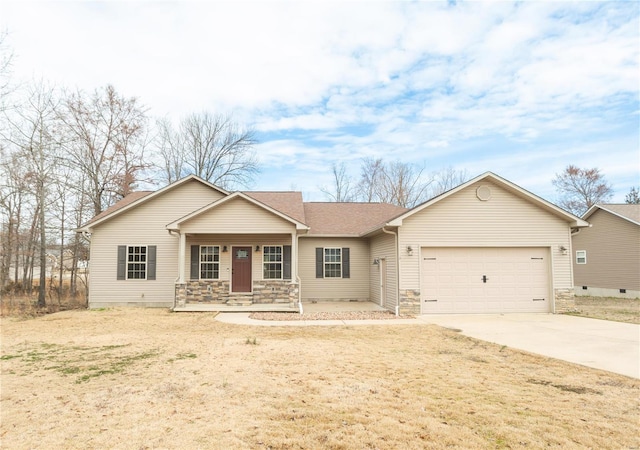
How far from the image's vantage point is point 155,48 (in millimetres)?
12859

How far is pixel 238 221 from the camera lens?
554 inches

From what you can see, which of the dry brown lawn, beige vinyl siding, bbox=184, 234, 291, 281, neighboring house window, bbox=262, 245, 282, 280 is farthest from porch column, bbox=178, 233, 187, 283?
the dry brown lawn

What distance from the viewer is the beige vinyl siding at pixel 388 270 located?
1345 cm

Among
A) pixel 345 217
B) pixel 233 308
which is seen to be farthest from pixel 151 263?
pixel 345 217

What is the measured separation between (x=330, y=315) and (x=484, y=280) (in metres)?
5.26

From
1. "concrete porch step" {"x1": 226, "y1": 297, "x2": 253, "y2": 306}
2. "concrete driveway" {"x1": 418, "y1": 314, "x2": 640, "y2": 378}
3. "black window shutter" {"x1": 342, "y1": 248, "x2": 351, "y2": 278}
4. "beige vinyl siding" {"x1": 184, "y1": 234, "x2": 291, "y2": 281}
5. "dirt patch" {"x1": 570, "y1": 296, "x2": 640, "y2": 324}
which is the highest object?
"beige vinyl siding" {"x1": 184, "y1": 234, "x2": 291, "y2": 281}

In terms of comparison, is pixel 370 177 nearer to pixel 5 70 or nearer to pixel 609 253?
pixel 609 253

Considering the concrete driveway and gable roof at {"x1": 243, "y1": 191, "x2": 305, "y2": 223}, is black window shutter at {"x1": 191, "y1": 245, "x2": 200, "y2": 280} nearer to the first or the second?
gable roof at {"x1": 243, "y1": 191, "x2": 305, "y2": 223}

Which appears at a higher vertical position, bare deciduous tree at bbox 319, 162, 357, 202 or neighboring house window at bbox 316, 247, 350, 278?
bare deciduous tree at bbox 319, 162, 357, 202

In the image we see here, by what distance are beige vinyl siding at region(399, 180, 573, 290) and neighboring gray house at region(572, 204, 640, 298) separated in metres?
7.84

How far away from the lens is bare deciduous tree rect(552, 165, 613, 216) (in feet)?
111

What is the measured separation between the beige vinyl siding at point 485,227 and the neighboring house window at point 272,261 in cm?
489

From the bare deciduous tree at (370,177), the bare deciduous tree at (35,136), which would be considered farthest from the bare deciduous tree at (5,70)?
the bare deciduous tree at (370,177)

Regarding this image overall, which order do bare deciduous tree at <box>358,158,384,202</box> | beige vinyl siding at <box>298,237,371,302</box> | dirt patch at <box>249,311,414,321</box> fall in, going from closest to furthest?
dirt patch at <box>249,311,414,321</box>
beige vinyl siding at <box>298,237,371,302</box>
bare deciduous tree at <box>358,158,384,202</box>
